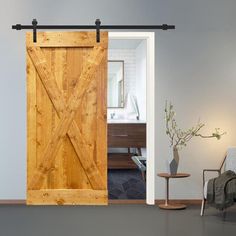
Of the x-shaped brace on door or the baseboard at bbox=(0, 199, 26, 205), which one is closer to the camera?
the x-shaped brace on door

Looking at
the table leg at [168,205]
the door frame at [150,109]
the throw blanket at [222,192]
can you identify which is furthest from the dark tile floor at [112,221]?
the door frame at [150,109]

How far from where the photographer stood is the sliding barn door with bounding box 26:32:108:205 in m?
5.13

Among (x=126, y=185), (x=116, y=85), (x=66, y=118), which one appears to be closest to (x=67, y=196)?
(x=66, y=118)

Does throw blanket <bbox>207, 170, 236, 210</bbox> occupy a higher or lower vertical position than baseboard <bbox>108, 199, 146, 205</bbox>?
higher

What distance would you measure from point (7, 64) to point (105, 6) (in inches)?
57.9

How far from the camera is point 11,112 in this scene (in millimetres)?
6461

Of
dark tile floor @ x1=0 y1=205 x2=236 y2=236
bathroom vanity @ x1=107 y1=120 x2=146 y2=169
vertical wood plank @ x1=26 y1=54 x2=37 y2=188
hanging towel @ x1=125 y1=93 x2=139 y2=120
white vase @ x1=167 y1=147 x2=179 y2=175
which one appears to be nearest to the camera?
dark tile floor @ x1=0 y1=205 x2=236 y2=236

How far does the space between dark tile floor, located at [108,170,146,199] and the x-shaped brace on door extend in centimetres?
176

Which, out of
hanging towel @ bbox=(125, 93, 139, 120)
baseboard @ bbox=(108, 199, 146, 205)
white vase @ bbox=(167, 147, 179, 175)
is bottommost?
baseboard @ bbox=(108, 199, 146, 205)

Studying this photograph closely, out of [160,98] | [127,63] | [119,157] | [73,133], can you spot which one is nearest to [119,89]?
[127,63]

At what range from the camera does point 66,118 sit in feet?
17.4

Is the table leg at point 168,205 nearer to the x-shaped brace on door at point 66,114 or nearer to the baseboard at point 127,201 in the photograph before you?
the baseboard at point 127,201

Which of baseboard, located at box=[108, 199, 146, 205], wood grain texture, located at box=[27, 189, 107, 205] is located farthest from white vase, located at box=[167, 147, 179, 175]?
wood grain texture, located at box=[27, 189, 107, 205]

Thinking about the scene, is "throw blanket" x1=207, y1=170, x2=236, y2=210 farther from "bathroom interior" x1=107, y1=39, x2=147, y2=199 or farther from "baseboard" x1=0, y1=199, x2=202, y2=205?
"bathroom interior" x1=107, y1=39, x2=147, y2=199
